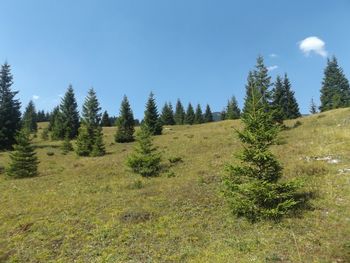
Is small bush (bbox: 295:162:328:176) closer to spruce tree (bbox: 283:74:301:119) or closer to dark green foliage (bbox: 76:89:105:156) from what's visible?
dark green foliage (bbox: 76:89:105:156)

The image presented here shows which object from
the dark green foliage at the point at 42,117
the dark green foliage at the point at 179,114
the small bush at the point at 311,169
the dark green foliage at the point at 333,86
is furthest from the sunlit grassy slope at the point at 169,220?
the dark green foliage at the point at 42,117

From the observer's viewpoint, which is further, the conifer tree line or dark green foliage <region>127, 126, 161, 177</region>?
the conifer tree line

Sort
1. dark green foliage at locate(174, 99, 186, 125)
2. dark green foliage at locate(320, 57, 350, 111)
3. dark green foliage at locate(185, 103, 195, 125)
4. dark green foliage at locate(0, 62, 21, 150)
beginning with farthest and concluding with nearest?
dark green foliage at locate(174, 99, 186, 125), dark green foliage at locate(185, 103, 195, 125), dark green foliage at locate(320, 57, 350, 111), dark green foliage at locate(0, 62, 21, 150)

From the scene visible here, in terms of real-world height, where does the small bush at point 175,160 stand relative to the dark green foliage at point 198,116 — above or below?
below

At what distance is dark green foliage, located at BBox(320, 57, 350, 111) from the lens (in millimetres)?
83562

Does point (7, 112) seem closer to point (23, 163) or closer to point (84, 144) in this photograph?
point (84, 144)

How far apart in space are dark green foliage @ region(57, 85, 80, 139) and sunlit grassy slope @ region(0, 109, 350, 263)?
4012 cm

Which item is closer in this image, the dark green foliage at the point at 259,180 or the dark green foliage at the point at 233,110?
the dark green foliage at the point at 259,180

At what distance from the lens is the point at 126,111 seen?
6369 cm

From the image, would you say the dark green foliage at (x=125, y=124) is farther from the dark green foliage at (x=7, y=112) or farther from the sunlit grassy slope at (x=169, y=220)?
the sunlit grassy slope at (x=169, y=220)

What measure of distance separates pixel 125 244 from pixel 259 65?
4299cm

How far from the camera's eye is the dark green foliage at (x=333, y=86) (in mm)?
83562

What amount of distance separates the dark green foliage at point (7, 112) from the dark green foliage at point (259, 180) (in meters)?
48.6

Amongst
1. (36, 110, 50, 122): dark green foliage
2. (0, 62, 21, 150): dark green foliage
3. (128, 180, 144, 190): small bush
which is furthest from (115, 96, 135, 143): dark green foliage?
(36, 110, 50, 122): dark green foliage
